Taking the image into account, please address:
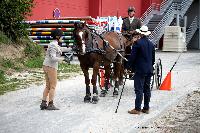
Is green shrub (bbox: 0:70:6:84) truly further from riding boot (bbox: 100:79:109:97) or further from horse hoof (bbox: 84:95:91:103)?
horse hoof (bbox: 84:95:91:103)

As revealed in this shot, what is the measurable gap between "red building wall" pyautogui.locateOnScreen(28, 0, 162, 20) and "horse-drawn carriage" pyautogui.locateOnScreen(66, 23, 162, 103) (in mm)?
13775

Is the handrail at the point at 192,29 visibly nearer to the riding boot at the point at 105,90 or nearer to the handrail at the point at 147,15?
the handrail at the point at 147,15

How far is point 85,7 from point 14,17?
42.5 ft

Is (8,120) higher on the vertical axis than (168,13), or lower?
lower

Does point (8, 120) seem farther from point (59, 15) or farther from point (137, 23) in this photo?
point (59, 15)

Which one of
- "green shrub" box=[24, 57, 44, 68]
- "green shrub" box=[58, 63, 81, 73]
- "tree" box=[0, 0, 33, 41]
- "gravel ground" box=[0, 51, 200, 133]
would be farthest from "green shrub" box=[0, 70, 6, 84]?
"tree" box=[0, 0, 33, 41]

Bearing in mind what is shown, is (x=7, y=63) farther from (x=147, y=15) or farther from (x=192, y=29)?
(x=192, y=29)

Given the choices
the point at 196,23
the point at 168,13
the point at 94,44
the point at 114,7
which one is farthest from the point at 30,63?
the point at 196,23

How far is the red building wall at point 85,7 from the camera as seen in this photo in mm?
28078

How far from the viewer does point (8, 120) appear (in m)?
9.83

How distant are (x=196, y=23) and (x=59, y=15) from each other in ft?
54.4

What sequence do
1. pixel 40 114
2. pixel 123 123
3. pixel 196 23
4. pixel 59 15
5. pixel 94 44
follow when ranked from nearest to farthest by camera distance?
1. pixel 123 123
2. pixel 40 114
3. pixel 94 44
4. pixel 59 15
5. pixel 196 23

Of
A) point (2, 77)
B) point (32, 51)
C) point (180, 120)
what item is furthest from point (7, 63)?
point (180, 120)

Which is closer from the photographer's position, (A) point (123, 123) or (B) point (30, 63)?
(A) point (123, 123)
